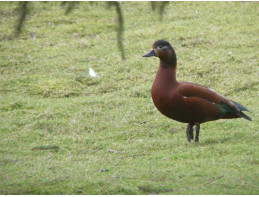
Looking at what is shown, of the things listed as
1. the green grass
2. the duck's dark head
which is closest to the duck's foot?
the green grass

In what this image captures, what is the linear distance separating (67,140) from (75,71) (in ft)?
12.7

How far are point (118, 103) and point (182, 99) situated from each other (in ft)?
9.82

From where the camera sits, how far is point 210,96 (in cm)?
716

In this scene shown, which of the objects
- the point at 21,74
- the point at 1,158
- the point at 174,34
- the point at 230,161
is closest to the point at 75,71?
the point at 21,74

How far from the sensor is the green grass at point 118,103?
6.11m

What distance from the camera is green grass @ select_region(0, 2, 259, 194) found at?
20.0ft

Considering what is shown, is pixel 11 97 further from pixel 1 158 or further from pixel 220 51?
pixel 220 51

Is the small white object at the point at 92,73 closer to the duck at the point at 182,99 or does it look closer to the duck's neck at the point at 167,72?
the duck at the point at 182,99

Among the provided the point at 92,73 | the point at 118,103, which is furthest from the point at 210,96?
the point at 92,73

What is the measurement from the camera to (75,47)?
13.2m

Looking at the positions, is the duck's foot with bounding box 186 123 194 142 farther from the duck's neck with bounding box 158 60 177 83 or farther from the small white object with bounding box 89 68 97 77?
the small white object with bounding box 89 68 97 77

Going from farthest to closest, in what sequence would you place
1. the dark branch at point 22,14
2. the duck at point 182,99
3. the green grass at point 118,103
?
1. the duck at point 182,99
2. the green grass at point 118,103
3. the dark branch at point 22,14

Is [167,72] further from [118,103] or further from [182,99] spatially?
[118,103]

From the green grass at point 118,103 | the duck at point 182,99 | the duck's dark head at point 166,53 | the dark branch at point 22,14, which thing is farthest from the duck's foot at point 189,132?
the dark branch at point 22,14
